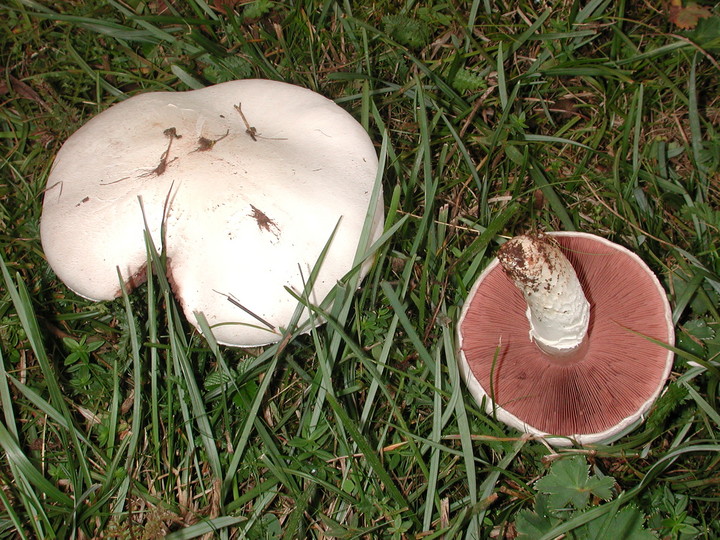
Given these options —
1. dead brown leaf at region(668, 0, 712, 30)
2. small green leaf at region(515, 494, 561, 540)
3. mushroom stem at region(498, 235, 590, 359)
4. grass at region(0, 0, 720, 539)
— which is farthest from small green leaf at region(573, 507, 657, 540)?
dead brown leaf at region(668, 0, 712, 30)

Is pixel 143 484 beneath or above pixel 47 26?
beneath

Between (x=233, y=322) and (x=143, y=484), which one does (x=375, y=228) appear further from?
(x=143, y=484)

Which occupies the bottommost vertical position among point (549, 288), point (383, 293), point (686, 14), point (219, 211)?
point (383, 293)

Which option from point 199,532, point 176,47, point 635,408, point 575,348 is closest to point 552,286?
point 575,348

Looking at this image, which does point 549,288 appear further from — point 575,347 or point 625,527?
point 625,527

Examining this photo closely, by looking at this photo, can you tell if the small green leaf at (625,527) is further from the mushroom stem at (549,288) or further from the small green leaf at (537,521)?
the mushroom stem at (549,288)

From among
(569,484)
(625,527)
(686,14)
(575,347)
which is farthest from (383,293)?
(686,14)
